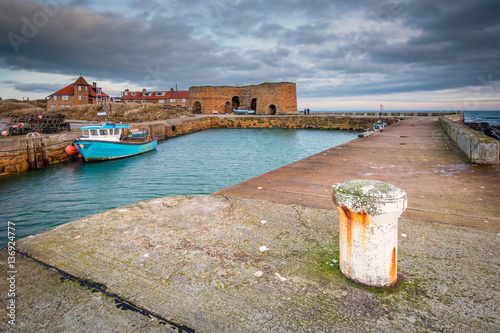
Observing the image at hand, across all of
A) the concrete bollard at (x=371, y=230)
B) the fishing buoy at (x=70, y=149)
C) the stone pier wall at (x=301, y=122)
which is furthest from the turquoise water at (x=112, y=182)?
the stone pier wall at (x=301, y=122)

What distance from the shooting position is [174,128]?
31859mm

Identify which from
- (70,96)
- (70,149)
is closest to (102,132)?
(70,149)

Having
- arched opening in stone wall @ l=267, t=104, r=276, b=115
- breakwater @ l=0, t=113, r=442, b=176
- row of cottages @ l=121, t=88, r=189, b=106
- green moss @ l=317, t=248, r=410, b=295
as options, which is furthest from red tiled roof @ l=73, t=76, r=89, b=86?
green moss @ l=317, t=248, r=410, b=295

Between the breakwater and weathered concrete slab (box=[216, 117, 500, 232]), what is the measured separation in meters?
14.5

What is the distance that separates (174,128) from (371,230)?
103ft

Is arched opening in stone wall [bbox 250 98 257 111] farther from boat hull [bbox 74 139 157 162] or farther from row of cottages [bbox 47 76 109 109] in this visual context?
boat hull [bbox 74 139 157 162]

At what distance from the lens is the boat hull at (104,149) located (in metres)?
16.5

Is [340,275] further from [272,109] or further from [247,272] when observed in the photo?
[272,109]

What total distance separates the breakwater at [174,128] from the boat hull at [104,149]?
5.44 ft

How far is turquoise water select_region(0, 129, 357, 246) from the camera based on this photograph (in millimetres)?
8825

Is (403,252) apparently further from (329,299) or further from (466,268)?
(329,299)

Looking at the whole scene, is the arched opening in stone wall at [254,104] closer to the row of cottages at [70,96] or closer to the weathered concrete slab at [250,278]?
the row of cottages at [70,96]

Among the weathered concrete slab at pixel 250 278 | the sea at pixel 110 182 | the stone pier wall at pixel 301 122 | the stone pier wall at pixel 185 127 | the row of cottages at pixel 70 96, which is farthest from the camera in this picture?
the row of cottages at pixel 70 96

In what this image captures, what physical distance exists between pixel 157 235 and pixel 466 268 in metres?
2.88
